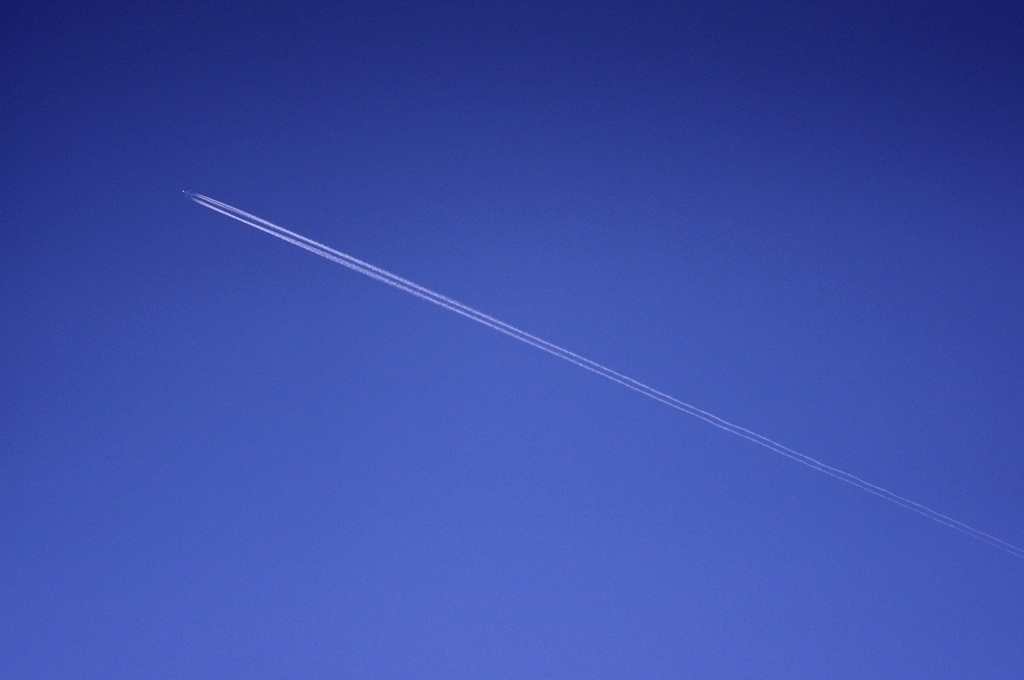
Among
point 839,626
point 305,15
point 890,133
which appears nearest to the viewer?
point 305,15

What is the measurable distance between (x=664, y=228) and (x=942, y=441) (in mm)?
818

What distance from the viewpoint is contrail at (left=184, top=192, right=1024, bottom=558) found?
166 cm

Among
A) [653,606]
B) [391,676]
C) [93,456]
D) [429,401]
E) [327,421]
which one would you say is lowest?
[391,676]

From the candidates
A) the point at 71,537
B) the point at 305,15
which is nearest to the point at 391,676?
the point at 71,537

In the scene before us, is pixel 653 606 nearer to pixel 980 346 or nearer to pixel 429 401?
pixel 429 401

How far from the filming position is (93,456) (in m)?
1.59

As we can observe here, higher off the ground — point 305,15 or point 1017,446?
point 305,15

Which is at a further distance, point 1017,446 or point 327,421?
point 1017,446

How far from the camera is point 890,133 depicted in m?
1.93

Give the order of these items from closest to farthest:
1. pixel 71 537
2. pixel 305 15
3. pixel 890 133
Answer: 1. pixel 71 537
2. pixel 305 15
3. pixel 890 133

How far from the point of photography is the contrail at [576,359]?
1.66 metres

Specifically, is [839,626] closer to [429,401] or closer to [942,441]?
[942,441]

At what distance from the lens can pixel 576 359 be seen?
176 centimetres

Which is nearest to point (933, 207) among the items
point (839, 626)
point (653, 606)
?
point (839, 626)
